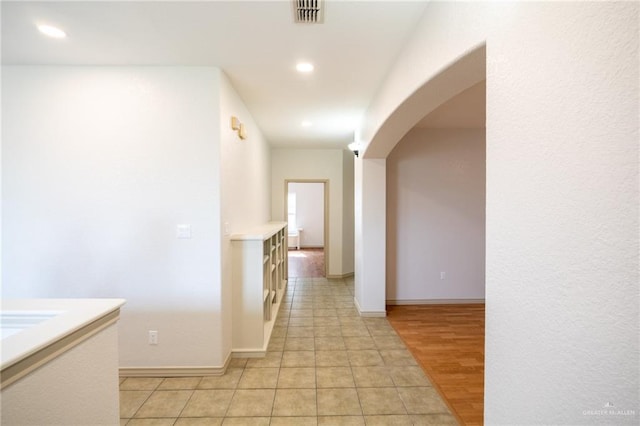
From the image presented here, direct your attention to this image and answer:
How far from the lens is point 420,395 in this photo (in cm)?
225

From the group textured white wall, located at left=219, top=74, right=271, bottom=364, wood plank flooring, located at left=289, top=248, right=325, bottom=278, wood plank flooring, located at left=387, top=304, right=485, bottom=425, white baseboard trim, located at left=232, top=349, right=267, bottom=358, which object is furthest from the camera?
wood plank flooring, located at left=289, top=248, right=325, bottom=278

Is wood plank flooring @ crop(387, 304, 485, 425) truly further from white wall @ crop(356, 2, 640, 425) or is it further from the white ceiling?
the white ceiling

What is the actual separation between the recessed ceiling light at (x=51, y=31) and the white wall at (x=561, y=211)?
2.61 metres

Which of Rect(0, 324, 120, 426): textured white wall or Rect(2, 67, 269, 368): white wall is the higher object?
Rect(2, 67, 269, 368): white wall

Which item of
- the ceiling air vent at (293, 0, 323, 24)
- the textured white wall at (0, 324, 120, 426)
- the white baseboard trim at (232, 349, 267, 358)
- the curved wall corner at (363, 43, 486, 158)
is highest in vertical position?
the ceiling air vent at (293, 0, 323, 24)

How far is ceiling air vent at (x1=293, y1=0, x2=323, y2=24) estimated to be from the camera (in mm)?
1690

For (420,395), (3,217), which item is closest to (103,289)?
(3,217)

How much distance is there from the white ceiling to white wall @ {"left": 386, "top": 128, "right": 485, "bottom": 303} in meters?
0.22

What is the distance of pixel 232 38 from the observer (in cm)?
204

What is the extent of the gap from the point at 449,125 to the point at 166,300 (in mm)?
4276

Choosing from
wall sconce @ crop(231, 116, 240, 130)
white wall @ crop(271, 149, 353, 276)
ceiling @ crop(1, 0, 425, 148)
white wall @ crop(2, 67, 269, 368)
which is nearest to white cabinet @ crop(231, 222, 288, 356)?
white wall @ crop(2, 67, 269, 368)

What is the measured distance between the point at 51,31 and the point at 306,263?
6.78 m

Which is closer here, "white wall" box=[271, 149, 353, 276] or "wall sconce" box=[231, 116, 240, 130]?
"wall sconce" box=[231, 116, 240, 130]

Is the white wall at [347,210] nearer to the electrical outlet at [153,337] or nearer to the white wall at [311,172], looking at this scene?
the white wall at [311,172]
